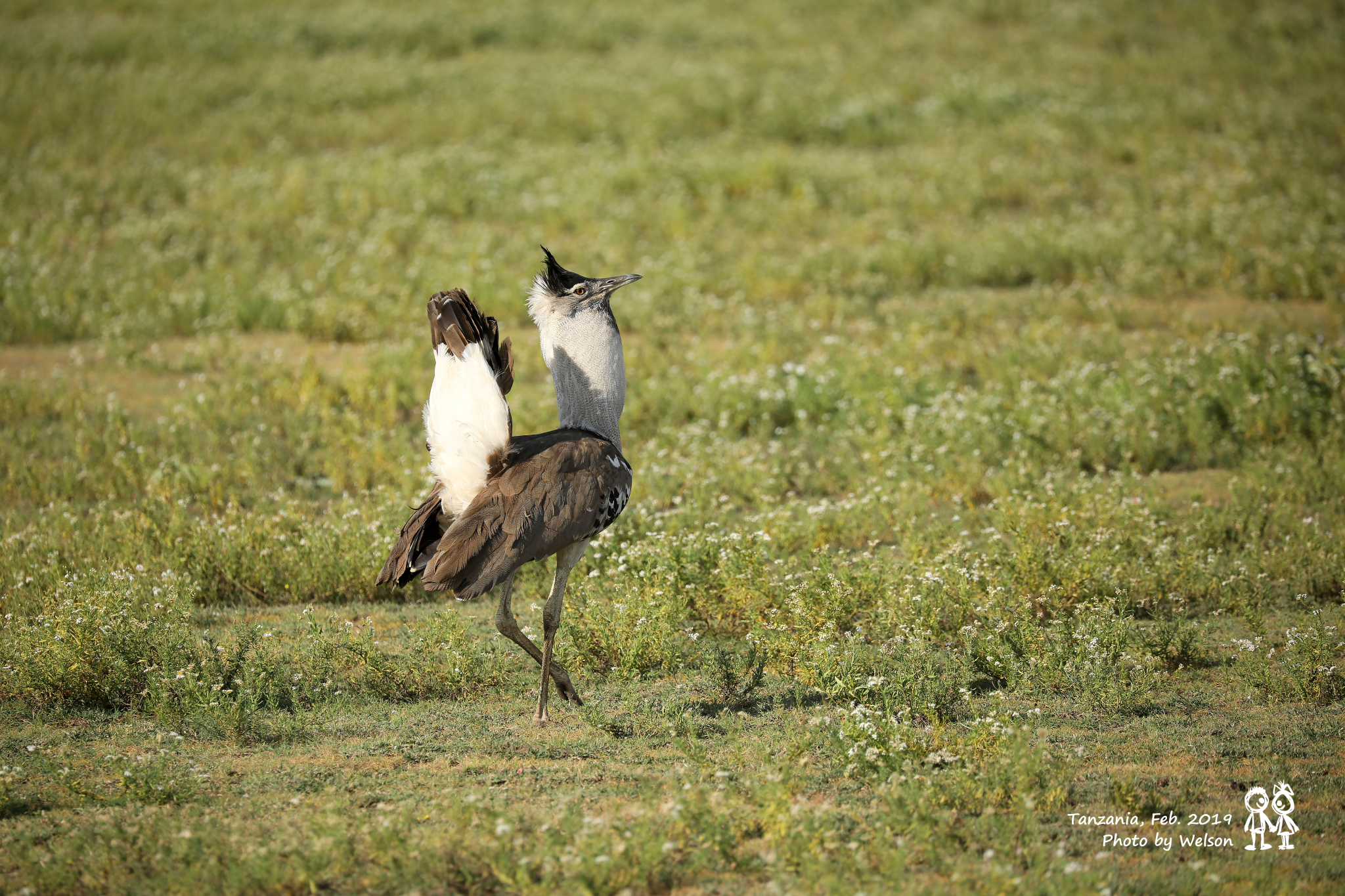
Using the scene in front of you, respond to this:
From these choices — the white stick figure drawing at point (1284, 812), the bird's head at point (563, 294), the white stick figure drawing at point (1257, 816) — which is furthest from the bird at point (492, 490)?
the white stick figure drawing at point (1284, 812)

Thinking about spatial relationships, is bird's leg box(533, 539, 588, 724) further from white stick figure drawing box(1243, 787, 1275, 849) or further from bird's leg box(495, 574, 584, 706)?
white stick figure drawing box(1243, 787, 1275, 849)

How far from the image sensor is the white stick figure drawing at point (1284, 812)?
187 inches

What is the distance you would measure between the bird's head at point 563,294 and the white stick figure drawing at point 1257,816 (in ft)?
13.4

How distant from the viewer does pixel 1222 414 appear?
10.0 metres

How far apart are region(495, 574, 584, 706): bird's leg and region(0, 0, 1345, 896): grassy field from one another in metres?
0.31

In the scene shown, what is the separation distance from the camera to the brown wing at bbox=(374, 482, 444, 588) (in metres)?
5.95

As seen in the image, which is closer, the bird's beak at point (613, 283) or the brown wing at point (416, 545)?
the brown wing at point (416, 545)

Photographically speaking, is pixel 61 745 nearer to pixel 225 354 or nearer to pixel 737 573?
pixel 737 573

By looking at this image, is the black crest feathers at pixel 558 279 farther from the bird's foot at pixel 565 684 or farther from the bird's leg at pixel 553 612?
the bird's foot at pixel 565 684

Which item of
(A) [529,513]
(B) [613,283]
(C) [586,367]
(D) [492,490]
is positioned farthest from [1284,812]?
(B) [613,283]

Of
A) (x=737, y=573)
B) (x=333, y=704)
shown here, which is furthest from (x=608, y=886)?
(x=737, y=573)

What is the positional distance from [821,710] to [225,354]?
28.6 feet

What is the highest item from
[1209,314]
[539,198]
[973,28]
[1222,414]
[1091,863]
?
[973,28]

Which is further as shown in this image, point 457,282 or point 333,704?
point 457,282
